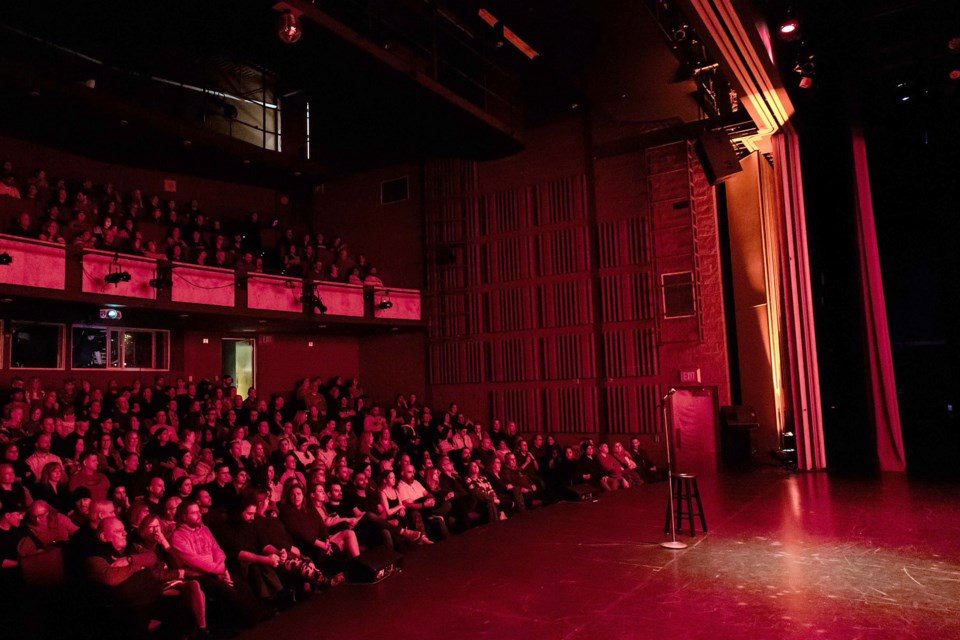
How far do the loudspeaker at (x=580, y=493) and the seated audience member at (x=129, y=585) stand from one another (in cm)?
559

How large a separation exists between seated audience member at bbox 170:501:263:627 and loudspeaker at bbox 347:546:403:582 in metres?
0.90

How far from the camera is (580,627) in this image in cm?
421

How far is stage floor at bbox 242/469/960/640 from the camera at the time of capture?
4188mm

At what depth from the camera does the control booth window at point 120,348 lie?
1169 cm

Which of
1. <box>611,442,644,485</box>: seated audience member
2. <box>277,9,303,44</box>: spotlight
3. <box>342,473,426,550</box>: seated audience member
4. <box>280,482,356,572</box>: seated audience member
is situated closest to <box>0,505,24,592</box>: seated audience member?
<box>280,482,356,572</box>: seated audience member

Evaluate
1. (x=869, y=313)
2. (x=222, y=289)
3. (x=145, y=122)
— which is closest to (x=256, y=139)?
(x=145, y=122)

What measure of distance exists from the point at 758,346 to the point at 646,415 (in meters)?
2.28

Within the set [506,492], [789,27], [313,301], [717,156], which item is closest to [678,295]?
[717,156]

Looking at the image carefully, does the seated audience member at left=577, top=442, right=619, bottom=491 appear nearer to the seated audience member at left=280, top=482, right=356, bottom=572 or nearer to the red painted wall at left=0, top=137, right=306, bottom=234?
the seated audience member at left=280, top=482, right=356, bottom=572

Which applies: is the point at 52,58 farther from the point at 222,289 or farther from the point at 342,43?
the point at 342,43

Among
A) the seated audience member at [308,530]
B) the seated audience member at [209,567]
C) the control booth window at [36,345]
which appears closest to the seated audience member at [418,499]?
the seated audience member at [308,530]

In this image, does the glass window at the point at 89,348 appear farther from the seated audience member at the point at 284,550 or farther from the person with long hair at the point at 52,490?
the seated audience member at the point at 284,550

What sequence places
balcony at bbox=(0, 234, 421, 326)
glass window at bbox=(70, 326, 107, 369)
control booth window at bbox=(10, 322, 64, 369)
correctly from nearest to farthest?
balcony at bbox=(0, 234, 421, 326) → control booth window at bbox=(10, 322, 64, 369) → glass window at bbox=(70, 326, 107, 369)

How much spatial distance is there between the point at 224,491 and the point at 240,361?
27.0ft
